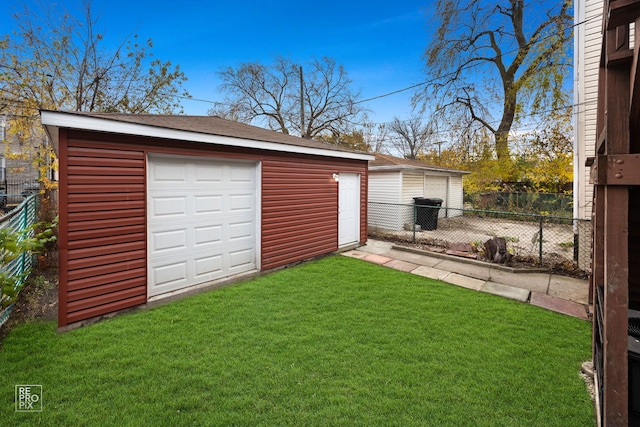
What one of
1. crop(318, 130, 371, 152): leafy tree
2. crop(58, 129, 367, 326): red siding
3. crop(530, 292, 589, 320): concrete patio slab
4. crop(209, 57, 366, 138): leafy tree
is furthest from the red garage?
crop(209, 57, 366, 138): leafy tree

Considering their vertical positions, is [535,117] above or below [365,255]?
above

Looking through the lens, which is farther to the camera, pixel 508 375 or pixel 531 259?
pixel 531 259

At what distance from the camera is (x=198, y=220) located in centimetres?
465

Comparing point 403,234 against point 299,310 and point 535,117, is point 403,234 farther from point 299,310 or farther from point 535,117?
point 535,117

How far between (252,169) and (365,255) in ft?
11.1

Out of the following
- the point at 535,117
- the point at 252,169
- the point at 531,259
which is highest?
the point at 535,117

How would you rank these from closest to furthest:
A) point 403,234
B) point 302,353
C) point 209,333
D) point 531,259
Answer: point 302,353 < point 209,333 < point 531,259 < point 403,234

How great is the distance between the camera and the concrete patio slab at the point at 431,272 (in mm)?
5480

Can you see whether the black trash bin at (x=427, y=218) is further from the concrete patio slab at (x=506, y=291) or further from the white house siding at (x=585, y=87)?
the concrete patio slab at (x=506, y=291)

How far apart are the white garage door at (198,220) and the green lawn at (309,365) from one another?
2.12 ft

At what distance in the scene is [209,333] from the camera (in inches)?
131

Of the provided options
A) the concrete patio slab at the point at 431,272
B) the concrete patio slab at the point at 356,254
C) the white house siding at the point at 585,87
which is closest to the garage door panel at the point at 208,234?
the concrete patio slab at the point at 356,254

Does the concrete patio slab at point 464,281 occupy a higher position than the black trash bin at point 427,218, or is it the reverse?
the black trash bin at point 427,218

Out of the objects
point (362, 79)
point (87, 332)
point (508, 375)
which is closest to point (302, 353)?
point (508, 375)
